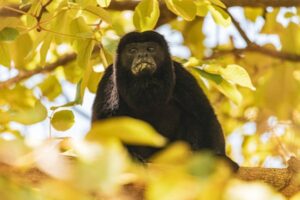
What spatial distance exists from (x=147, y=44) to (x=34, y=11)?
4.31 feet

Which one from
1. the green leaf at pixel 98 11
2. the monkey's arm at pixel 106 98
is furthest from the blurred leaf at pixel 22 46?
the green leaf at pixel 98 11

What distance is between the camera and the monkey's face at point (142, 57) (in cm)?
371

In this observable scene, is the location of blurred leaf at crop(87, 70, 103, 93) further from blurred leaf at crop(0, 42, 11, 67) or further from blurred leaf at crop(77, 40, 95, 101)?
blurred leaf at crop(0, 42, 11, 67)

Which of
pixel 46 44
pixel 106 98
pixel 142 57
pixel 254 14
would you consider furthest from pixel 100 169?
pixel 254 14

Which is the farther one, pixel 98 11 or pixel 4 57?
pixel 4 57

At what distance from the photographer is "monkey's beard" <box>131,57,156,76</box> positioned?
370 centimetres

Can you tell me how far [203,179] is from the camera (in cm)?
92

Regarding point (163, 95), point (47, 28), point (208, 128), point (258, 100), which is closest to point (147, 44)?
point (163, 95)

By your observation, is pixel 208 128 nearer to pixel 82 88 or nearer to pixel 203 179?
pixel 82 88

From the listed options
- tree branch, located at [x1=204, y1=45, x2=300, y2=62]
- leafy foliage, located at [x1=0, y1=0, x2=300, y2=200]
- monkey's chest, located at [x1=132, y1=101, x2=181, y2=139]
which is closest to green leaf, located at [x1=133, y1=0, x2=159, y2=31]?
leafy foliage, located at [x1=0, y1=0, x2=300, y2=200]

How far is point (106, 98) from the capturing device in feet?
12.8

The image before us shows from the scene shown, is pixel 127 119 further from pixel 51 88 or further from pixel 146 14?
pixel 51 88

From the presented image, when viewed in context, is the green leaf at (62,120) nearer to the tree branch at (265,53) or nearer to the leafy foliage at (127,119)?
the leafy foliage at (127,119)

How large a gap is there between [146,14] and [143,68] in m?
0.92
